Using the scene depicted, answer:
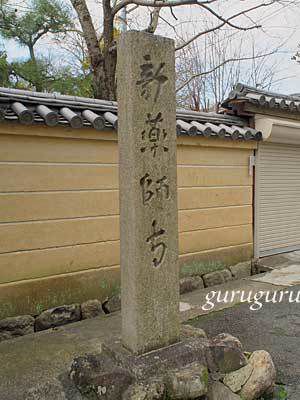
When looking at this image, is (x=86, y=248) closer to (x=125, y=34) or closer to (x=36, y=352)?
(x=36, y=352)

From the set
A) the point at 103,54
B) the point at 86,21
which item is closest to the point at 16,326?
the point at 103,54

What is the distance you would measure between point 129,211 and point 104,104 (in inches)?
122

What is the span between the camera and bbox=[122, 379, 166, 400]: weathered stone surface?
2.83m

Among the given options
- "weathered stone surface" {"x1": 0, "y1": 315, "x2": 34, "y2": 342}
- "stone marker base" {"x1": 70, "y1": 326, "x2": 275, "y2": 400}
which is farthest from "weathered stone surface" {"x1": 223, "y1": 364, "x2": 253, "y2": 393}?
"weathered stone surface" {"x1": 0, "y1": 315, "x2": 34, "y2": 342}

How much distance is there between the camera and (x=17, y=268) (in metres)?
4.79

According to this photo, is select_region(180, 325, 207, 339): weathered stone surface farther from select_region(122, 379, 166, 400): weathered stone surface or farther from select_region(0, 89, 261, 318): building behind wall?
select_region(0, 89, 261, 318): building behind wall

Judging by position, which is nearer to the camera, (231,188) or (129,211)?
(129,211)

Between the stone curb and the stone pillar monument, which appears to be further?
the stone curb

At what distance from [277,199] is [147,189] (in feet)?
19.4

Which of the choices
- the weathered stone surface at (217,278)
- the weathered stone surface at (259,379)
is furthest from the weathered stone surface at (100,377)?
the weathered stone surface at (217,278)

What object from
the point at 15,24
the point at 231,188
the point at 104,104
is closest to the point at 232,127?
the point at 231,188

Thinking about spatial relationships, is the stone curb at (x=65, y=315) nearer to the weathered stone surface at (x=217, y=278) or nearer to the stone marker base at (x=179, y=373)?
the weathered stone surface at (x=217, y=278)

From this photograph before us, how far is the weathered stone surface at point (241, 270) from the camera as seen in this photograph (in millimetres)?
7355

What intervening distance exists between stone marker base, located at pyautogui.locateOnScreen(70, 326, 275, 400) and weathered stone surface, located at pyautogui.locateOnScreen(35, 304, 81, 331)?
183cm
